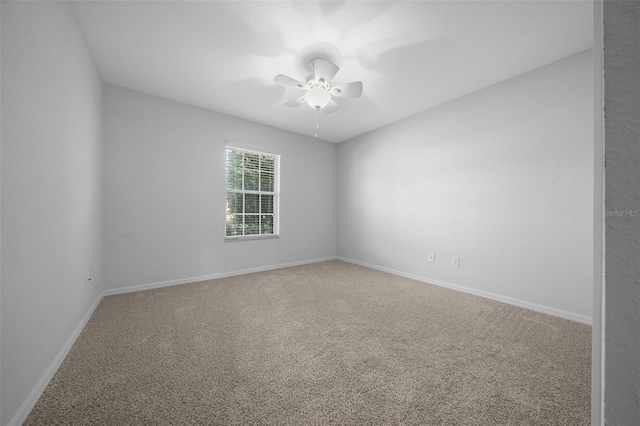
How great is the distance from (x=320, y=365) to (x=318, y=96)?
7.68 ft

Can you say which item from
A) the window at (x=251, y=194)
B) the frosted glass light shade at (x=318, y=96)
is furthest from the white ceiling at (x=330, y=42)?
the window at (x=251, y=194)

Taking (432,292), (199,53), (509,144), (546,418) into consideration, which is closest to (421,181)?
(509,144)

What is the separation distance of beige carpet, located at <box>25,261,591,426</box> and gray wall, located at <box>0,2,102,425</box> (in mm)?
270

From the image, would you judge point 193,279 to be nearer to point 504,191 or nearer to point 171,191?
point 171,191

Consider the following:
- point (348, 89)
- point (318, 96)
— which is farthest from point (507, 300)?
point (318, 96)

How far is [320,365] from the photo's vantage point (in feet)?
5.34

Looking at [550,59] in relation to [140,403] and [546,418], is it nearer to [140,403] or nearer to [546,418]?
[546,418]

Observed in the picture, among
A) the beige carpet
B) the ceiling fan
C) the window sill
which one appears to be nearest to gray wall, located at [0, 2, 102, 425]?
the beige carpet

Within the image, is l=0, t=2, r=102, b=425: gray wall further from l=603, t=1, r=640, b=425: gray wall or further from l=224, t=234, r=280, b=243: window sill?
l=603, t=1, r=640, b=425: gray wall

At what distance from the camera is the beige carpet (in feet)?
4.14

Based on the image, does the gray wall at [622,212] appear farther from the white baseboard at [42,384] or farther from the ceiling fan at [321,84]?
the ceiling fan at [321,84]

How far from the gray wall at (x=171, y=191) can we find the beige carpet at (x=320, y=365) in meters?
0.63

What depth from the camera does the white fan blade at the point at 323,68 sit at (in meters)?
2.26

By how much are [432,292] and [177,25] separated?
3.74 meters
